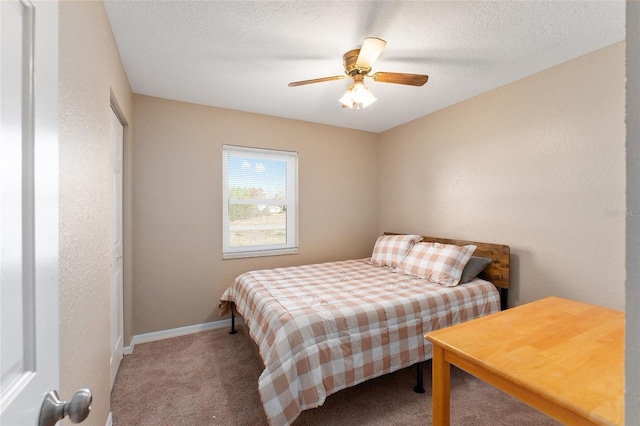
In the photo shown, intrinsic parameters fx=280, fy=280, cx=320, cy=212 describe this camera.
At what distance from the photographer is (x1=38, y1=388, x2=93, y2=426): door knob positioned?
0.50 meters

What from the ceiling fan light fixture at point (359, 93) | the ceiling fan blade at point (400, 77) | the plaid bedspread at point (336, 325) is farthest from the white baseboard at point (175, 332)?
the ceiling fan blade at point (400, 77)

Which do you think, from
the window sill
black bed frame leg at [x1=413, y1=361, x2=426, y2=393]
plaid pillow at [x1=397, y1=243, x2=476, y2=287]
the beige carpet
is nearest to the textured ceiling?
plaid pillow at [x1=397, y1=243, x2=476, y2=287]

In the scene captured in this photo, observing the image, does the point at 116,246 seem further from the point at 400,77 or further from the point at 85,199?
the point at 400,77

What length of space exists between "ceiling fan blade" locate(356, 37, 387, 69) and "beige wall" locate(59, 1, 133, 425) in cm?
142

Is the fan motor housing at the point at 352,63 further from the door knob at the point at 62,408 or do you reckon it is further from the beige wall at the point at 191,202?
the door knob at the point at 62,408

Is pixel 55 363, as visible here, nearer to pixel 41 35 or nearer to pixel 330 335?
pixel 41 35

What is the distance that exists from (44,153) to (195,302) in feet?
9.60

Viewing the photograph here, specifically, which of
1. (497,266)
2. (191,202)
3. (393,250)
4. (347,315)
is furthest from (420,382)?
(191,202)

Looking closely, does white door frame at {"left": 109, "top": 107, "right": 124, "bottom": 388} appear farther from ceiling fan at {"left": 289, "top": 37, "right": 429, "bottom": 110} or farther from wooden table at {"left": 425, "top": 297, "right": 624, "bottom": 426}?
wooden table at {"left": 425, "top": 297, "right": 624, "bottom": 426}

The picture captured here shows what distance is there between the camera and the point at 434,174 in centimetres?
Answer: 339

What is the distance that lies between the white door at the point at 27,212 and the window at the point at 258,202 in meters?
2.78

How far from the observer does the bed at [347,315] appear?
1653 millimetres

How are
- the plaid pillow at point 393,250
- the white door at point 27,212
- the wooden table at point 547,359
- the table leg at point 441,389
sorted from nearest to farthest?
the white door at point 27,212 < the wooden table at point 547,359 < the table leg at point 441,389 < the plaid pillow at point 393,250

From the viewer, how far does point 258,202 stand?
3537mm
